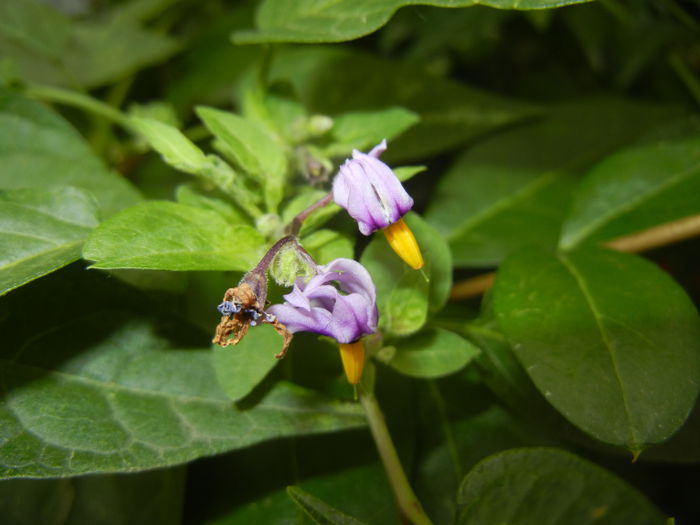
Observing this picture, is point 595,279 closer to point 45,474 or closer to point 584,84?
point 45,474

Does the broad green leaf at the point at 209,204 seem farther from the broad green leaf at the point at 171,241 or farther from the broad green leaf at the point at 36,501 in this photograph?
the broad green leaf at the point at 36,501

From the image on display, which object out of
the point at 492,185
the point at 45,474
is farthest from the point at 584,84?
the point at 45,474

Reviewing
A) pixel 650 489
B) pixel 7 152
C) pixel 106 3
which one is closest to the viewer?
pixel 7 152

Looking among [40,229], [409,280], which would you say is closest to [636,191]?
[409,280]

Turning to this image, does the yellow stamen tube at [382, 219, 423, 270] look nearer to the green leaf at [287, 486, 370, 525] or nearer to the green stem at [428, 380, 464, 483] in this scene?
the green leaf at [287, 486, 370, 525]

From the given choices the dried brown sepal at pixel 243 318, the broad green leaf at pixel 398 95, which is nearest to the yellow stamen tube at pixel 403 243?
the dried brown sepal at pixel 243 318

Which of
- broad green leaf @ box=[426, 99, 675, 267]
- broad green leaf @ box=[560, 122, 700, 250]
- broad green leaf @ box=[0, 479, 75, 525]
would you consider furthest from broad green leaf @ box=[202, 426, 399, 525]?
broad green leaf @ box=[560, 122, 700, 250]
